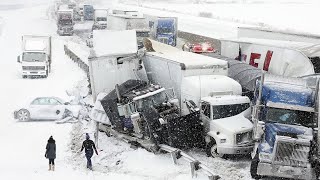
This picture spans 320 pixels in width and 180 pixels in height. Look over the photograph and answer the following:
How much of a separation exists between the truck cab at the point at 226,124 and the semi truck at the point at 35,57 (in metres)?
19.8

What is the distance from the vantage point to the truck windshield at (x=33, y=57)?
35.0 meters

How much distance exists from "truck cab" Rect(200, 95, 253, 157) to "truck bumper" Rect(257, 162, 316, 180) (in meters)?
2.12

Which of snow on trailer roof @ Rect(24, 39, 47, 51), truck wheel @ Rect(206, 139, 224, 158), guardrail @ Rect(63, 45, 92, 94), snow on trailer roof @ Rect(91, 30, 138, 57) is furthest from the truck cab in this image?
snow on trailer roof @ Rect(24, 39, 47, 51)

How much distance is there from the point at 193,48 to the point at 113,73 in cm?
1697

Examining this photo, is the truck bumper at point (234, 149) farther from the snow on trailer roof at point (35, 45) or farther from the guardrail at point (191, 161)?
the snow on trailer roof at point (35, 45)

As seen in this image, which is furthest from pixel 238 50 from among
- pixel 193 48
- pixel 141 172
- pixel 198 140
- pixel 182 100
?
pixel 141 172

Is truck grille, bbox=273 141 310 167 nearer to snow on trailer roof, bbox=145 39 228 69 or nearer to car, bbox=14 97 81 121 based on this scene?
snow on trailer roof, bbox=145 39 228 69

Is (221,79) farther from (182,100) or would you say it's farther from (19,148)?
(19,148)

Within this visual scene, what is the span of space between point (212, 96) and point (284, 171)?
16.7 feet

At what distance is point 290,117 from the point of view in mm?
15234

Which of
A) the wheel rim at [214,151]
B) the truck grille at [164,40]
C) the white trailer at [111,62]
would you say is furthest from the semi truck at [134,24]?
the wheel rim at [214,151]

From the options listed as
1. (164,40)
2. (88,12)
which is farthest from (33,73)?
(88,12)

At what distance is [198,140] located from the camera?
1720cm

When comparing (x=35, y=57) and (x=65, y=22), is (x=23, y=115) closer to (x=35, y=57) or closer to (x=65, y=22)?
(x=35, y=57)
